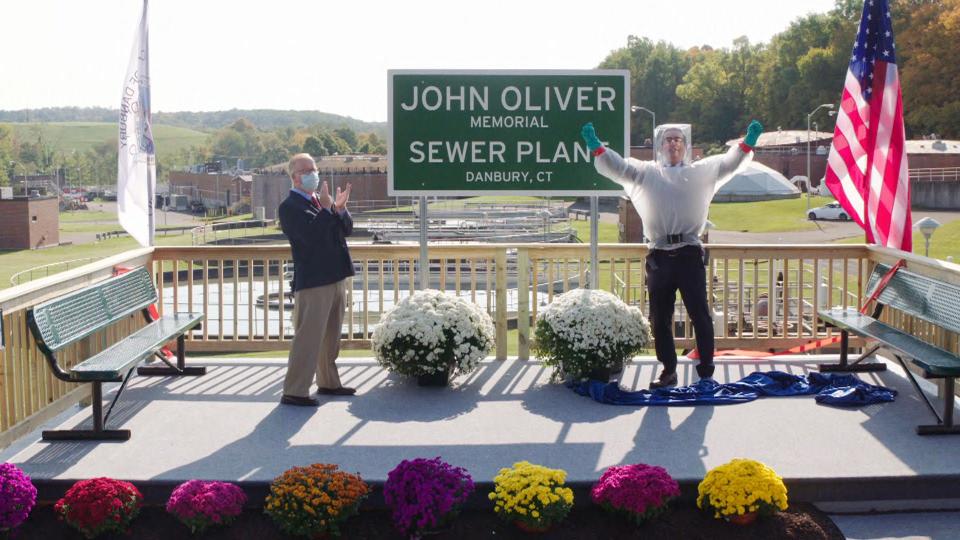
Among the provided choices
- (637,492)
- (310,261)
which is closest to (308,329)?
(310,261)

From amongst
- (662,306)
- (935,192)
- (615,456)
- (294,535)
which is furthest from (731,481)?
(935,192)

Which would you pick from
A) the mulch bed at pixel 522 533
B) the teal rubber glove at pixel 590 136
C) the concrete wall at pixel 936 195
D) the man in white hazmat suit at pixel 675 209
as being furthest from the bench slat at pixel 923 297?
the concrete wall at pixel 936 195

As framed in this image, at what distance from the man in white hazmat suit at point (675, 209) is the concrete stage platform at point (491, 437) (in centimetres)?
Answer: 66

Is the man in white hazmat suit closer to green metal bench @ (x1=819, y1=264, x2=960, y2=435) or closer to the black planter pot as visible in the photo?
green metal bench @ (x1=819, y1=264, x2=960, y2=435)

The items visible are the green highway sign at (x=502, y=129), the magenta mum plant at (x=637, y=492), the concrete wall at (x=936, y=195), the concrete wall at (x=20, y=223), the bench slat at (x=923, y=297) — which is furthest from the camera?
the concrete wall at (x=20, y=223)

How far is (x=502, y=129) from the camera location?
26.3 feet

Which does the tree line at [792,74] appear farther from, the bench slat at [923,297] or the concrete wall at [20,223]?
the bench slat at [923,297]

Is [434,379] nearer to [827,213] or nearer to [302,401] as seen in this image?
[302,401]

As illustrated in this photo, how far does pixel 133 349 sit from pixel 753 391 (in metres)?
4.13

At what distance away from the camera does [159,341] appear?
683 cm

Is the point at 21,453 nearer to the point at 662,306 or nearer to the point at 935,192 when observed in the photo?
the point at 662,306

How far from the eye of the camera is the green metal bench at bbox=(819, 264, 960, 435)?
6117mm

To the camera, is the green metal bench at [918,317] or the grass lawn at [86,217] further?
the grass lawn at [86,217]

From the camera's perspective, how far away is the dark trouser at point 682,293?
7266mm
